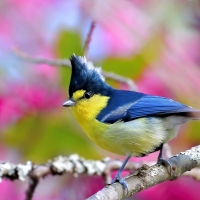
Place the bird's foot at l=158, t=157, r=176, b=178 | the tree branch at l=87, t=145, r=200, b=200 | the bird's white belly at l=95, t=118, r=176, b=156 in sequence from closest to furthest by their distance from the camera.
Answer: the tree branch at l=87, t=145, r=200, b=200, the bird's foot at l=158, t=157, r=176, b=178, the bird's white belly at l=95, t=118, r=176, b=156

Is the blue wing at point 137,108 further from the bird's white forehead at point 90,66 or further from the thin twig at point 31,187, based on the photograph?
the thin twig at point 31,187

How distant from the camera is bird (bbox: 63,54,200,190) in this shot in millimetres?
1245

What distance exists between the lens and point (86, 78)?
1402 millimetres

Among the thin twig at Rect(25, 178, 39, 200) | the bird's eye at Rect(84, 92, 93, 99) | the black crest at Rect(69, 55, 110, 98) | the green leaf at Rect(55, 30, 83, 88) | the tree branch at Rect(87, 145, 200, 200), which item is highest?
the green leaf at Rect(55, 30, 83, 88)

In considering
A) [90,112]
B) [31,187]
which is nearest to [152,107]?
A: [90,112]

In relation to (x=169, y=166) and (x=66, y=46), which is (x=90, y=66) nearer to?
(x=66, y=46)

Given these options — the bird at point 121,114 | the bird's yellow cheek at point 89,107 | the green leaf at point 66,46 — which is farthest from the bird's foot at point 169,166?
the green leaf at point 66,46

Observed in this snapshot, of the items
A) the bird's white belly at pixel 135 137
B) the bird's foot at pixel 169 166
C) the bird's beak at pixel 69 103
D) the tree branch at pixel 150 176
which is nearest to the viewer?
the tree branch at pixel 150 176

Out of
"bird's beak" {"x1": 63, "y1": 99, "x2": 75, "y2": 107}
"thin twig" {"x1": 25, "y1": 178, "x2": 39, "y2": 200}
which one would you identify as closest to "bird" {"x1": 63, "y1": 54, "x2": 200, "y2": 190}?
"bird's beak" {"x1": 63, "y1": 99, "x2": 75, "y2": 107}

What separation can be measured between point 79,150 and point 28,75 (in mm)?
321

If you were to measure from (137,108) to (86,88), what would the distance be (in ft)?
0.63

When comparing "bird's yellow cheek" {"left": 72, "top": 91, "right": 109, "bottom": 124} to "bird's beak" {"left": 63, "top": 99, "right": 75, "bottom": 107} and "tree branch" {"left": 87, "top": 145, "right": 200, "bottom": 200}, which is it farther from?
"tree branch" {"left": 87, "top": 145, "right": 200, "bottom": 200}

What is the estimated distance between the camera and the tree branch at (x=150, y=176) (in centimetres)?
96

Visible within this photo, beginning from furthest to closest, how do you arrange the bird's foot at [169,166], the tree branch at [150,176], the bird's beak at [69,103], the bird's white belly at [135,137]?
the bird's beak at [69,103], the bird's white belly at [135,137], the bird's foot at [169,166], the tree branch at [150,176]
